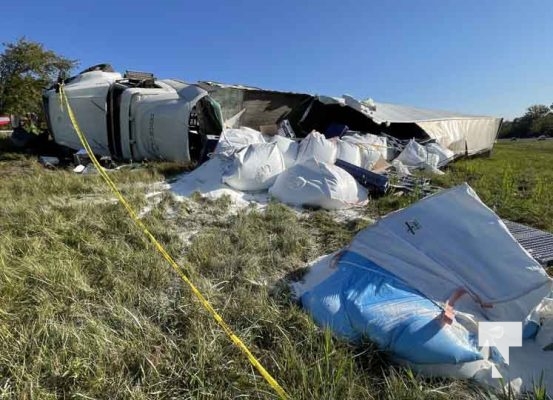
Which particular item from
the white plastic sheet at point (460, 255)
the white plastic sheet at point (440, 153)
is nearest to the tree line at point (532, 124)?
the white plastic sheet at point (440, 153)

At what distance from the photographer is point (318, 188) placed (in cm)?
430

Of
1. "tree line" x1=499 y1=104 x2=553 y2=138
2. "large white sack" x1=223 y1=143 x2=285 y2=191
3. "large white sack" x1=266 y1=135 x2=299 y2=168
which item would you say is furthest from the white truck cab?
"tree line" x1=499 y1=104 x2=553 y2=138

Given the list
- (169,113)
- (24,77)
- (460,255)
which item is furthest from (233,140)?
(24,77)

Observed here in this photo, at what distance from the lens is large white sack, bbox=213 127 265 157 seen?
5.79m

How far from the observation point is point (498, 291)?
6.00ft

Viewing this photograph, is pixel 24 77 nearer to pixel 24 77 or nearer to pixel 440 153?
pixel 24 77

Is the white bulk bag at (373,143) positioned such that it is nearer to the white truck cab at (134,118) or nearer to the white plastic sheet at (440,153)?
the white plastic sheet at (440,153)

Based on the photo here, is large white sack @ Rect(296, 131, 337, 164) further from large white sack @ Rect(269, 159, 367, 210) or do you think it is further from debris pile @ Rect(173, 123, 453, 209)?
large white sack @ Rect(269, 159, 367, 210)

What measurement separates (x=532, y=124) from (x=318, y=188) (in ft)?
211

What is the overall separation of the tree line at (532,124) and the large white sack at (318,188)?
2215 inches

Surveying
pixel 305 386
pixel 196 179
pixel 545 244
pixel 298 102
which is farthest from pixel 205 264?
pixel 298 102

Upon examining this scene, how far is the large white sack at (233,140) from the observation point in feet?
19.0

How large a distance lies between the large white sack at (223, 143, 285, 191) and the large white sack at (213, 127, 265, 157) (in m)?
0.56

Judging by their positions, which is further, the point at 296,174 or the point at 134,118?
the point at 134,118
